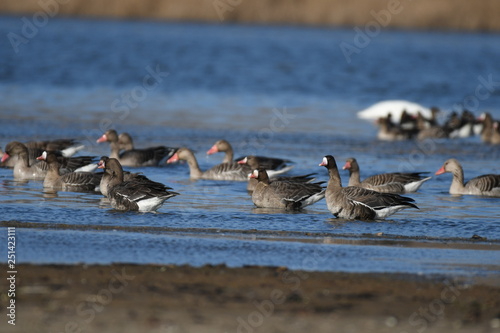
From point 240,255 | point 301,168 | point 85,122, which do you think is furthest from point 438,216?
point 85,122

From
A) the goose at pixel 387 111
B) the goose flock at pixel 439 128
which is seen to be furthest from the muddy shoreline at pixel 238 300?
the goose at pixel 387 111

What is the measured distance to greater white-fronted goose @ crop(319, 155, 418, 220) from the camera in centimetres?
1248

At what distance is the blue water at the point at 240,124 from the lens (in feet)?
34.2

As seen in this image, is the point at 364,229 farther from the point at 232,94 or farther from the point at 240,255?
the point at 232,94

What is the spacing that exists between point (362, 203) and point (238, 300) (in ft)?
16.2

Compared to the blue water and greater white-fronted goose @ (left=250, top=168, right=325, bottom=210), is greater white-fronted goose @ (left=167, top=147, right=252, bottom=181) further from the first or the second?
greater white-fronted goose @ (left=250, top=168, right=325, bottom=210)

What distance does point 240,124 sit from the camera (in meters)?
25.1

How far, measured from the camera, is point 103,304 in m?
7.69

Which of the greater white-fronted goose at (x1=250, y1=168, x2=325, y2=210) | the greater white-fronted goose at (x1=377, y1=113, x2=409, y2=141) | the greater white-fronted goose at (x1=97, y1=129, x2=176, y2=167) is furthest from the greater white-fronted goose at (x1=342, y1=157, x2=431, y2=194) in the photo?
the greater white-fronted goose at (x1=377, y1=113, x2=409, y2=141)

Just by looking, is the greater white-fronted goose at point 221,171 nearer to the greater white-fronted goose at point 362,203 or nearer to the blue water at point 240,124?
the blue water at point 240,124

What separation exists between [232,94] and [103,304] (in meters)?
25.4

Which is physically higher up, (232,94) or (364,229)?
(232,94)

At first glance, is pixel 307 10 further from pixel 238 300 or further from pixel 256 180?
pixel 238 300

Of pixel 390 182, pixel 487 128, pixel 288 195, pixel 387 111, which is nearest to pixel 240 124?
pixel 387 111
